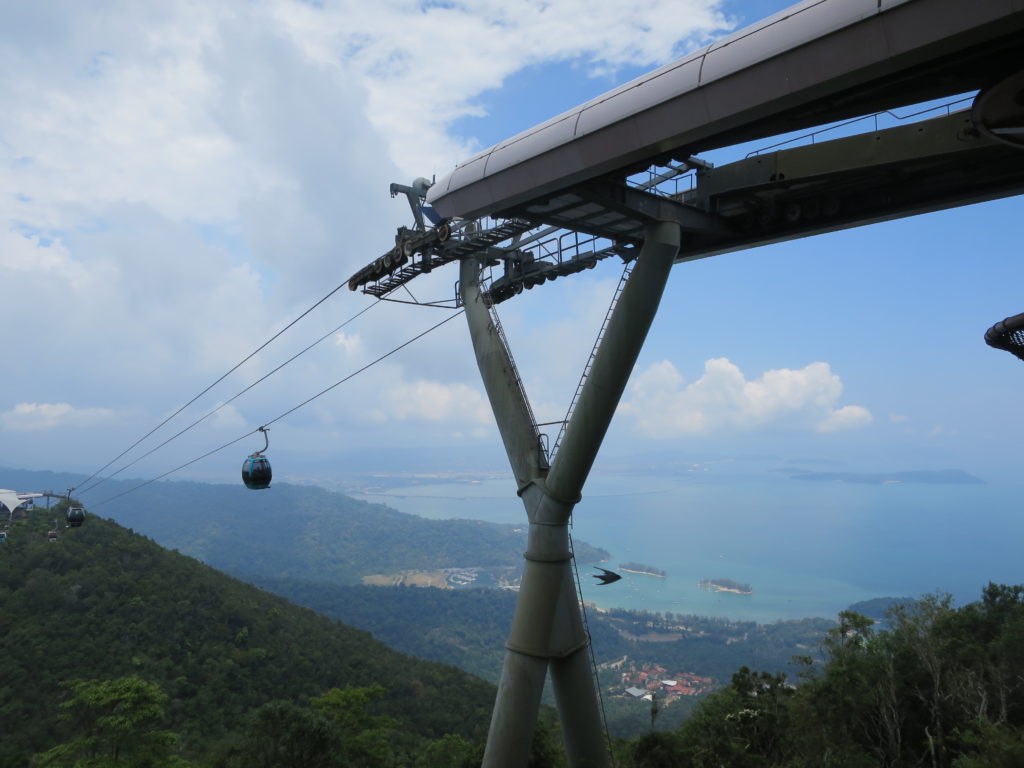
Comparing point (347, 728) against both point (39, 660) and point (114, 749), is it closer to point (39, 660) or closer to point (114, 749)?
point (114, 749)

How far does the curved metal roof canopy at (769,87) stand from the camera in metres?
5.29

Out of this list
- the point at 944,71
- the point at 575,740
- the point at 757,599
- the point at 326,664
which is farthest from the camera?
the point at 757,599

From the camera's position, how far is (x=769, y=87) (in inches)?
242

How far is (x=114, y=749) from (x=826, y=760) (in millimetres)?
15905

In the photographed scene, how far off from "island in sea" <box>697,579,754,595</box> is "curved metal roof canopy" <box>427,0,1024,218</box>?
471 ft

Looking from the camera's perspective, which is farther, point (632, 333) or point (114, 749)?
point (114, 749)

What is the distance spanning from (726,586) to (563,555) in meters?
145

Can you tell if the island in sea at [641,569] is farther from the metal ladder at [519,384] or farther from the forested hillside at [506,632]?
the metal ladder at [519,384]

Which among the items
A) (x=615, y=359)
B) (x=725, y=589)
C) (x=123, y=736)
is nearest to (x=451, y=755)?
(x=123, y=736)

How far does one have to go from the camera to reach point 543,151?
796 cm

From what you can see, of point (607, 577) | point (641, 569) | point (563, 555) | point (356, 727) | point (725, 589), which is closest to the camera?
point (563, 555)

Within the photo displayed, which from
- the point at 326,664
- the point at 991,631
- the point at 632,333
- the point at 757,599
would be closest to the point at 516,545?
the point at 757,599

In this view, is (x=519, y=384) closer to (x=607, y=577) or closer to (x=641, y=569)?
(x=607, y=577)

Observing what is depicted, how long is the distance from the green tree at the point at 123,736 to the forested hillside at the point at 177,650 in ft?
24.0
